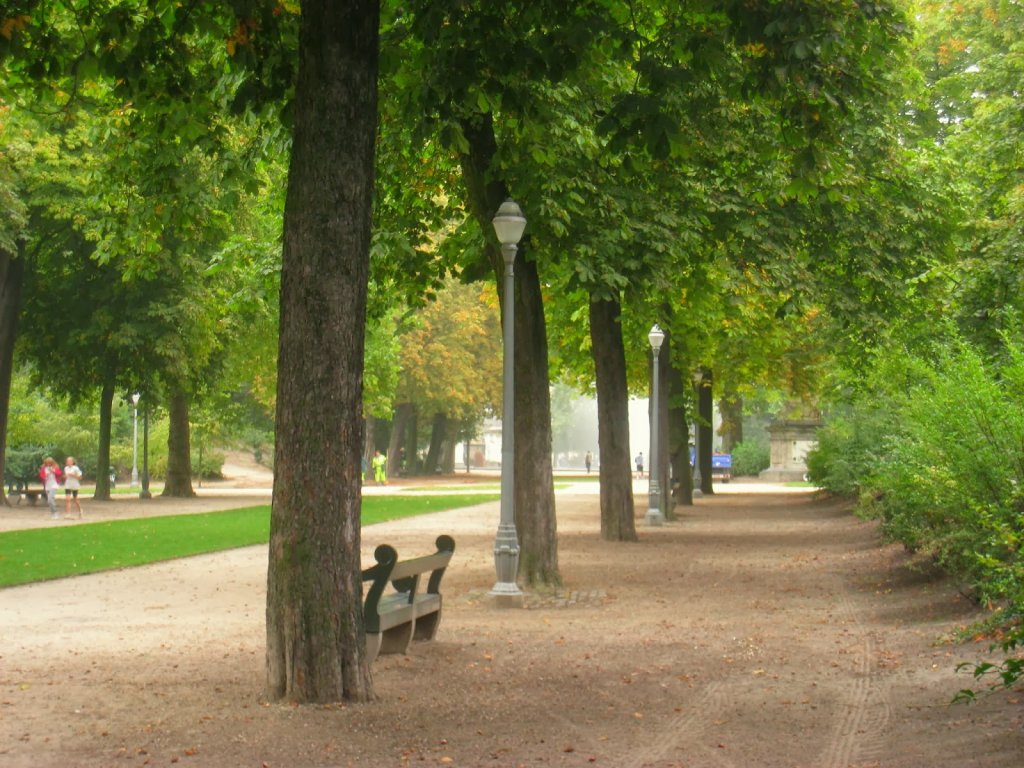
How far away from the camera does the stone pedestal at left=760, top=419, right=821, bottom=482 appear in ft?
213

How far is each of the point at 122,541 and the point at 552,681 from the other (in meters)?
17.3

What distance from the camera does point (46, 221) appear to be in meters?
38.3

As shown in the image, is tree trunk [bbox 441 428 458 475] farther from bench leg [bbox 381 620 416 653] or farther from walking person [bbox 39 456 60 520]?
bench leg [bbox 381 620 416 653]

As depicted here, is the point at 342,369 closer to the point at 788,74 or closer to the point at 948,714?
the point at 788,74

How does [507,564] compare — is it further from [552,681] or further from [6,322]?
[6,322]

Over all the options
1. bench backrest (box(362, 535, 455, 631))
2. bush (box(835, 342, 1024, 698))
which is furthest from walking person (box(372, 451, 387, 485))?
bench backrest (box(362, 535, 455, 631))

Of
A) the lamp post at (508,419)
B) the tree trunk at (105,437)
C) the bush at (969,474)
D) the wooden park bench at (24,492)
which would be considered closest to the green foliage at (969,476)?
the bush at (969,474)

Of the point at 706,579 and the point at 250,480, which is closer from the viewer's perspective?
the point at 706,579

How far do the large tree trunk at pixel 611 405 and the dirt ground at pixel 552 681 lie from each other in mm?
5732

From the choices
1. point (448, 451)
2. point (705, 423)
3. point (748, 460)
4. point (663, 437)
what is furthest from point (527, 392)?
point (448, 451)

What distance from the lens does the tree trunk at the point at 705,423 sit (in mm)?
42722

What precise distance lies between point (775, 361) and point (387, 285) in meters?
21.2

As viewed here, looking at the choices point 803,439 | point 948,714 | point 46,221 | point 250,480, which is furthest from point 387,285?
point 250,480

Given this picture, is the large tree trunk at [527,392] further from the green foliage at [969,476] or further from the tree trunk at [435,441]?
the tree trunk at [435,441]
